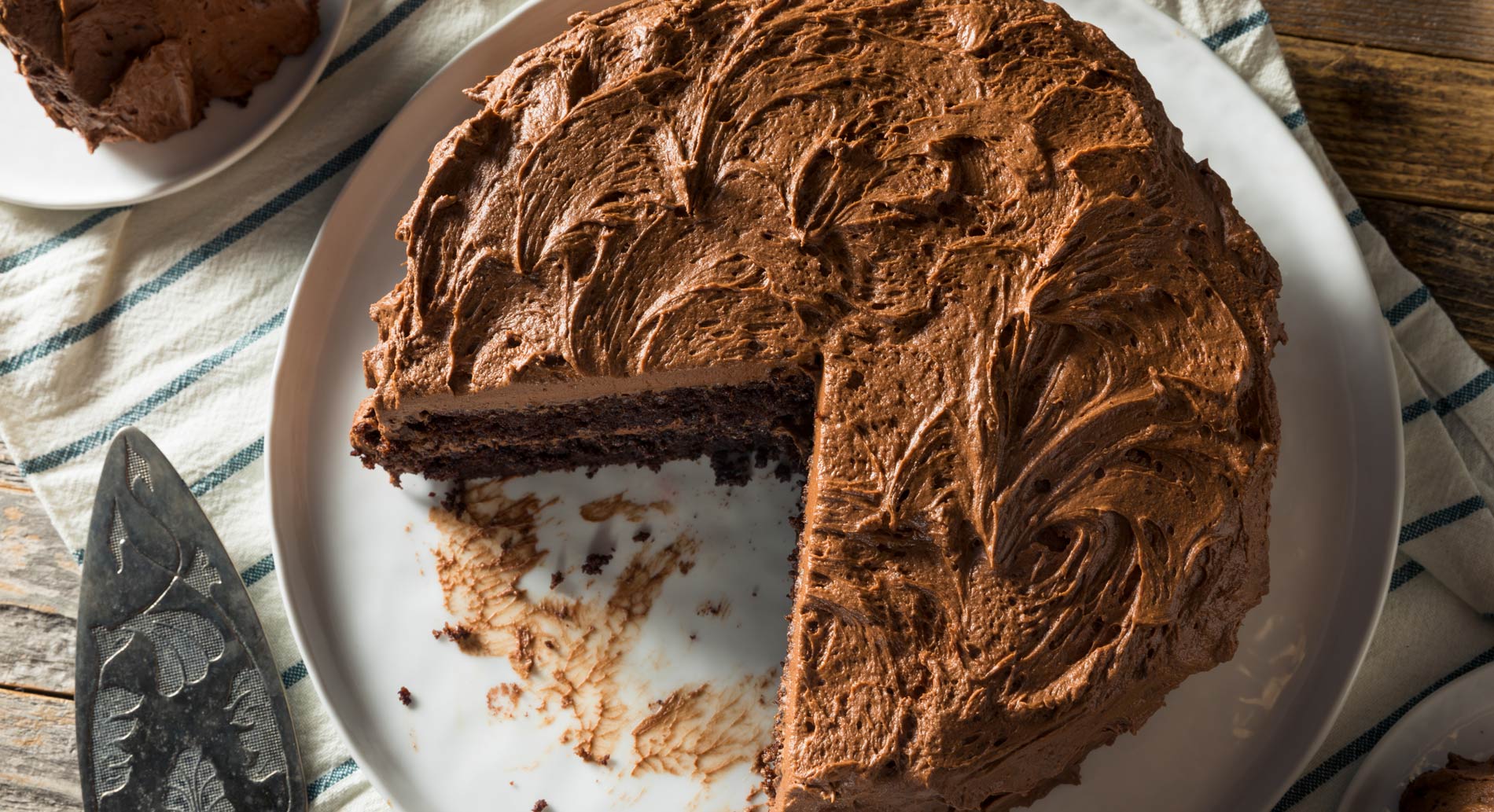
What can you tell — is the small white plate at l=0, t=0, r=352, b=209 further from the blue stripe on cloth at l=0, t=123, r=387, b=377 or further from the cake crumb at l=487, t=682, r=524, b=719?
the cake crumb at l=487, t=682, r=524, b=719

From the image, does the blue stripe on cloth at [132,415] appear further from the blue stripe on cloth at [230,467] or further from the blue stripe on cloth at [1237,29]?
the blue stripe on cloth at [1237,29]

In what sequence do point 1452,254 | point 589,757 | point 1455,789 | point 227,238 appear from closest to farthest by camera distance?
point 1455,789 → point 589,757 → point 1452,254 → point 227,238

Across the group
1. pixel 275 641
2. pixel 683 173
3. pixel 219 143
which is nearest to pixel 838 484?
pixel 683 173

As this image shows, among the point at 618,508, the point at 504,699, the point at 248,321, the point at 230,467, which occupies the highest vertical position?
the point at 248,321

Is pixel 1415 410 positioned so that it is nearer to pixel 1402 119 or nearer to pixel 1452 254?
pixel 1452 254

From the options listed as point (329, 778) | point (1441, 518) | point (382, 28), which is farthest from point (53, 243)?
point (1441, 518)

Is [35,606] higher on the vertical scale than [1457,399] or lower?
lower

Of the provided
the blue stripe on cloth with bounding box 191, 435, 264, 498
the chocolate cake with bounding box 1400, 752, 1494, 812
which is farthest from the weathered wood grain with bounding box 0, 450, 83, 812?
the chocolate cake with bounding box 1400, 752, 1494, 812
